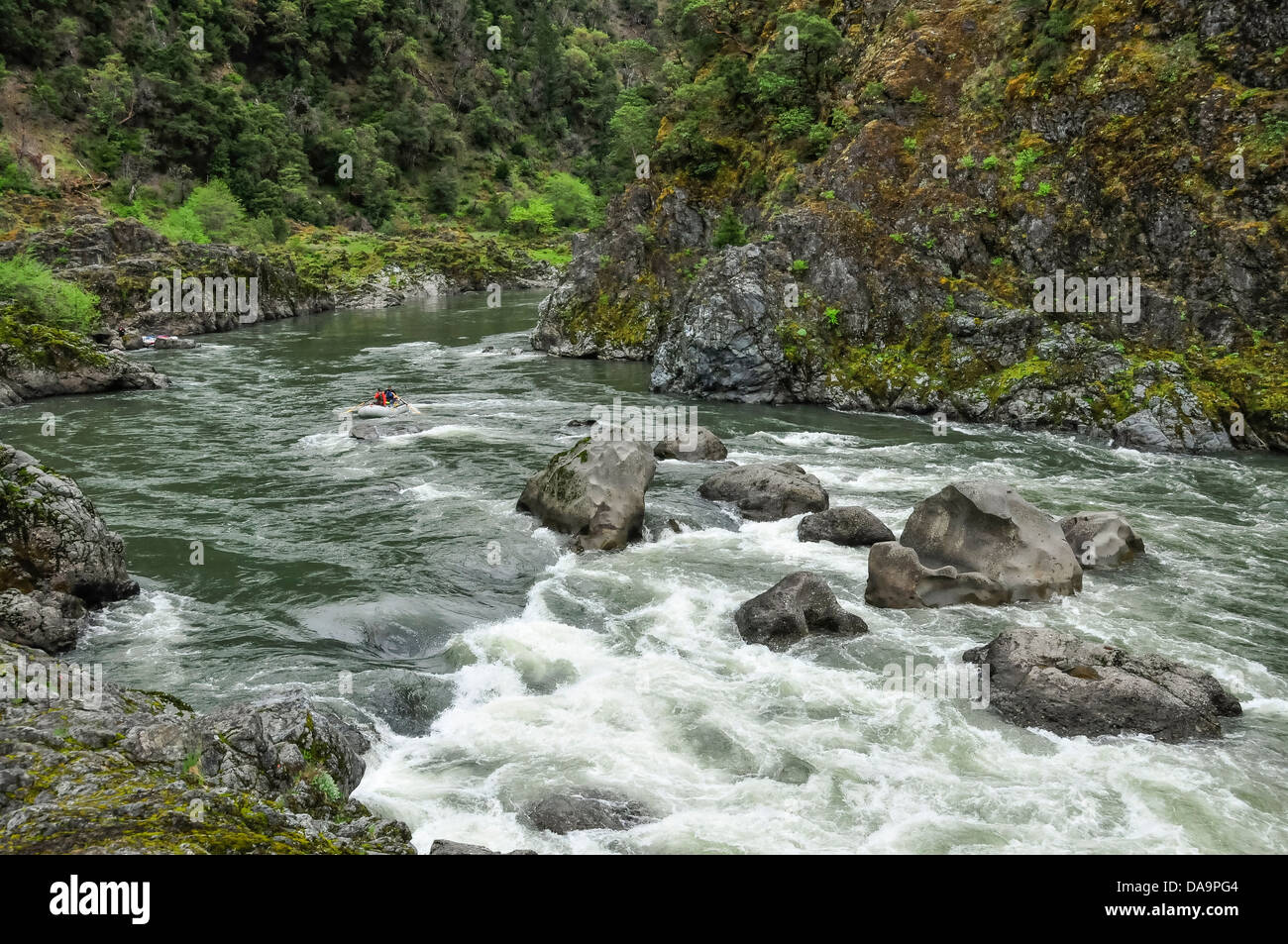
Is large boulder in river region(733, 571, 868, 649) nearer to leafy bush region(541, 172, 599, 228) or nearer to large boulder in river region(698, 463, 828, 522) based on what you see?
large boulder in river region(698, 463, 828, 522)

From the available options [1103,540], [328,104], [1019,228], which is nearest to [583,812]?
[1103,540]

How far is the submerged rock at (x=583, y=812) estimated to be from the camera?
966cm

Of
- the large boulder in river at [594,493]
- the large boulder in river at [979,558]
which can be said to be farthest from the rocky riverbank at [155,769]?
the large boulder in river at [979,558]

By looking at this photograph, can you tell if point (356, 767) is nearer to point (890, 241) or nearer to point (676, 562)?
point (676, 562)

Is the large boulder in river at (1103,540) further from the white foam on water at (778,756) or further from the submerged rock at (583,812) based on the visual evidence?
the submerged rock at (583,812)

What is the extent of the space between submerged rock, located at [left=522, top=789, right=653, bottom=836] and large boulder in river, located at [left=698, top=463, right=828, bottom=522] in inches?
416

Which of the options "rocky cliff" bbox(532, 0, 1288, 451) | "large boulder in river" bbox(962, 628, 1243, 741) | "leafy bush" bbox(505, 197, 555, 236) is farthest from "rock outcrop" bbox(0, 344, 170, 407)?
"leafy bush" bbox(505, 197, 555, 236)

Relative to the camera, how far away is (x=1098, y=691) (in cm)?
1162

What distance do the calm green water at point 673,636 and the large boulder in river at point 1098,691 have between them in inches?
10.7

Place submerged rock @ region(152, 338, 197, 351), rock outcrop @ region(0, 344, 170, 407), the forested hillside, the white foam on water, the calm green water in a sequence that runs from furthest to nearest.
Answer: the forested hillside
submerged rock @ region(152, 338, 197, 351)
rock outcrop @ region(0, 344, 170, 407)
the calm green water
the white foam on water

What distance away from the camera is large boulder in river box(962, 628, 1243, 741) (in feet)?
37.5

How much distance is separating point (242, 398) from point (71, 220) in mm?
33562
